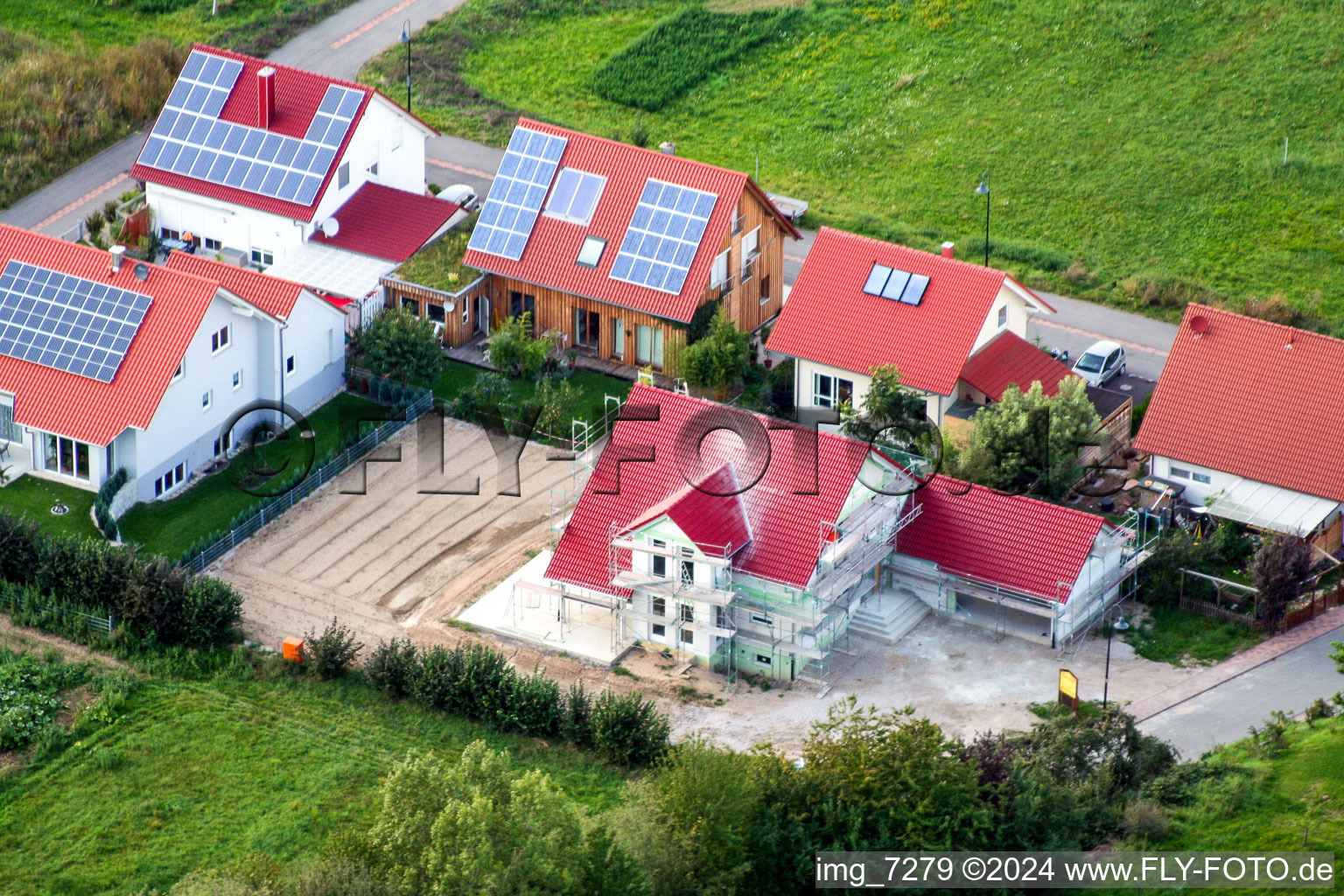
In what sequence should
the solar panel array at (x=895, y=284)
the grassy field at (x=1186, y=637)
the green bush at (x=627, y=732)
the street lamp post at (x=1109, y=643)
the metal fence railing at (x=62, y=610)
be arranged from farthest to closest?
the solar panel array at (x=895, y=284), the grassy field at (x=1186, y=637), the metal fence railing at (x=62, y=610), the street lamp post at (x=1109, y=643), the green bush at (x=627, y=732)

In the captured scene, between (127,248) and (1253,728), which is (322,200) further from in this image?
(1253,728)

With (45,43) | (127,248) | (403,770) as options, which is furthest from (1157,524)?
(45,43)

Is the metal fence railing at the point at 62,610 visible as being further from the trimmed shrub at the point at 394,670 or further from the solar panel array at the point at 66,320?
the solar panel array at the point at 66,320

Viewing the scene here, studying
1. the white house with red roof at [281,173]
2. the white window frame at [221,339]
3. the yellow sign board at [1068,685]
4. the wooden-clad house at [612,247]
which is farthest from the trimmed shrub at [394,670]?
the white house with red roof at [281,173]

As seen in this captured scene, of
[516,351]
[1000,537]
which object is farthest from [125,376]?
[1000,537]

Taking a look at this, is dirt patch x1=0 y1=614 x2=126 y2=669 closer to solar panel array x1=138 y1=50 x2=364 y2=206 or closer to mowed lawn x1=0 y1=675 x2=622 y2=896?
mowed lawn x1=0 y1=675 x2=622 y2=896

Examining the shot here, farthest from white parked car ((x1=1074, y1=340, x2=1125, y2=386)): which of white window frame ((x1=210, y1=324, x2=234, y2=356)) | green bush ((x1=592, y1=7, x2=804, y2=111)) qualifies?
white window frame ((x1=210, y1=324, x2=234, y2=356))

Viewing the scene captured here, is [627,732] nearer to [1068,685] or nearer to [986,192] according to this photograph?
[1068,685]
